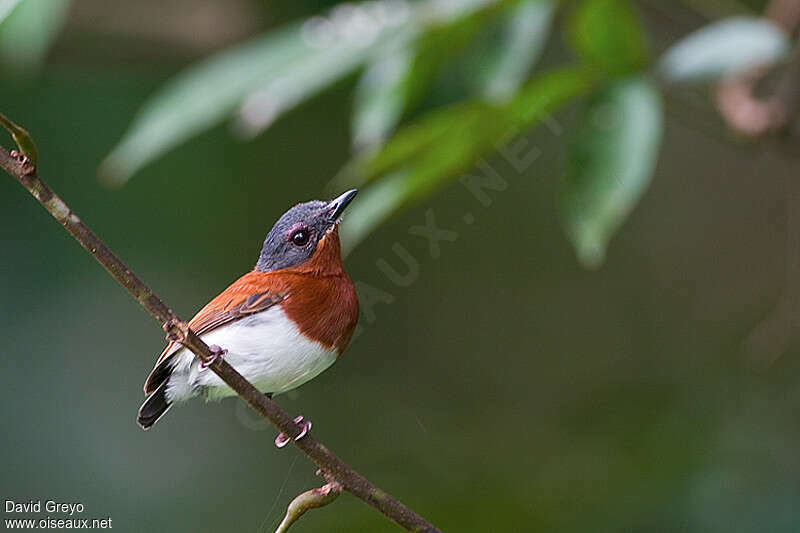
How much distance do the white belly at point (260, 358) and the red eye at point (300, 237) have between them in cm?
14

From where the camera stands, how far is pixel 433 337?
4680mm

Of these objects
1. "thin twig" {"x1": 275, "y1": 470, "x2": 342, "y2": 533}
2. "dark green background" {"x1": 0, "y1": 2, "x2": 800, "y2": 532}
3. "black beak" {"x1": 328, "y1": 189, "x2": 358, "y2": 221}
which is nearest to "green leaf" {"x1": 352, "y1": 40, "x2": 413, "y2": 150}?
"black beak" {"x1": 328, "y1": 189, "x2": 358, "y2": 221}

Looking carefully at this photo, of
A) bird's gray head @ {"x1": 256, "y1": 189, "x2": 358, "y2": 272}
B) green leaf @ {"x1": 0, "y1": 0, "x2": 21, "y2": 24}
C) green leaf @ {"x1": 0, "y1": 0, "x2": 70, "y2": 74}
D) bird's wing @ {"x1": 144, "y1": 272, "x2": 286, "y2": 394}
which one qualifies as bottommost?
bird's wing @ {"x1": 144, "y1": 272, "x2": 286, "y2": 394}

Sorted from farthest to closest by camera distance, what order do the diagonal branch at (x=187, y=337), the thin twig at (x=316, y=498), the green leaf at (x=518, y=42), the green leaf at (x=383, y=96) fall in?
the green leaf at (x=518, y=42) < the green leaf at (x=383, y=96) < the thin twig at (x=316, y=498) < the diagonal branch at (x=187, y=337)

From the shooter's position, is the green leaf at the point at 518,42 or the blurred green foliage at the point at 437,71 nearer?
the blurred green foliage at the point at 437,71

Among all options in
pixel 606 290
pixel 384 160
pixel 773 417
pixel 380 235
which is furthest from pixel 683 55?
pixel 606 290

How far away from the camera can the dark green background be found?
3641mm

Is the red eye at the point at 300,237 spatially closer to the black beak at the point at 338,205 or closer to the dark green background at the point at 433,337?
the black beak at the point at 338,205

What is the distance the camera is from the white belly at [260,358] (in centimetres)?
123

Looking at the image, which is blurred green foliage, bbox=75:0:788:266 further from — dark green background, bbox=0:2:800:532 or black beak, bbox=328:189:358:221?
dark green background, bbox=0:2:800:532

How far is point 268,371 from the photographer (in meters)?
1.29

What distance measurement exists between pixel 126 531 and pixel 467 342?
6.02 feet

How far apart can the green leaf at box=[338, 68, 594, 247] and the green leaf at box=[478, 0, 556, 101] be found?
0.15 meters

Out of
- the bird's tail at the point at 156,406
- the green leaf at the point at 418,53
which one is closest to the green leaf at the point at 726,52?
the green leaf at the point at 418,53
